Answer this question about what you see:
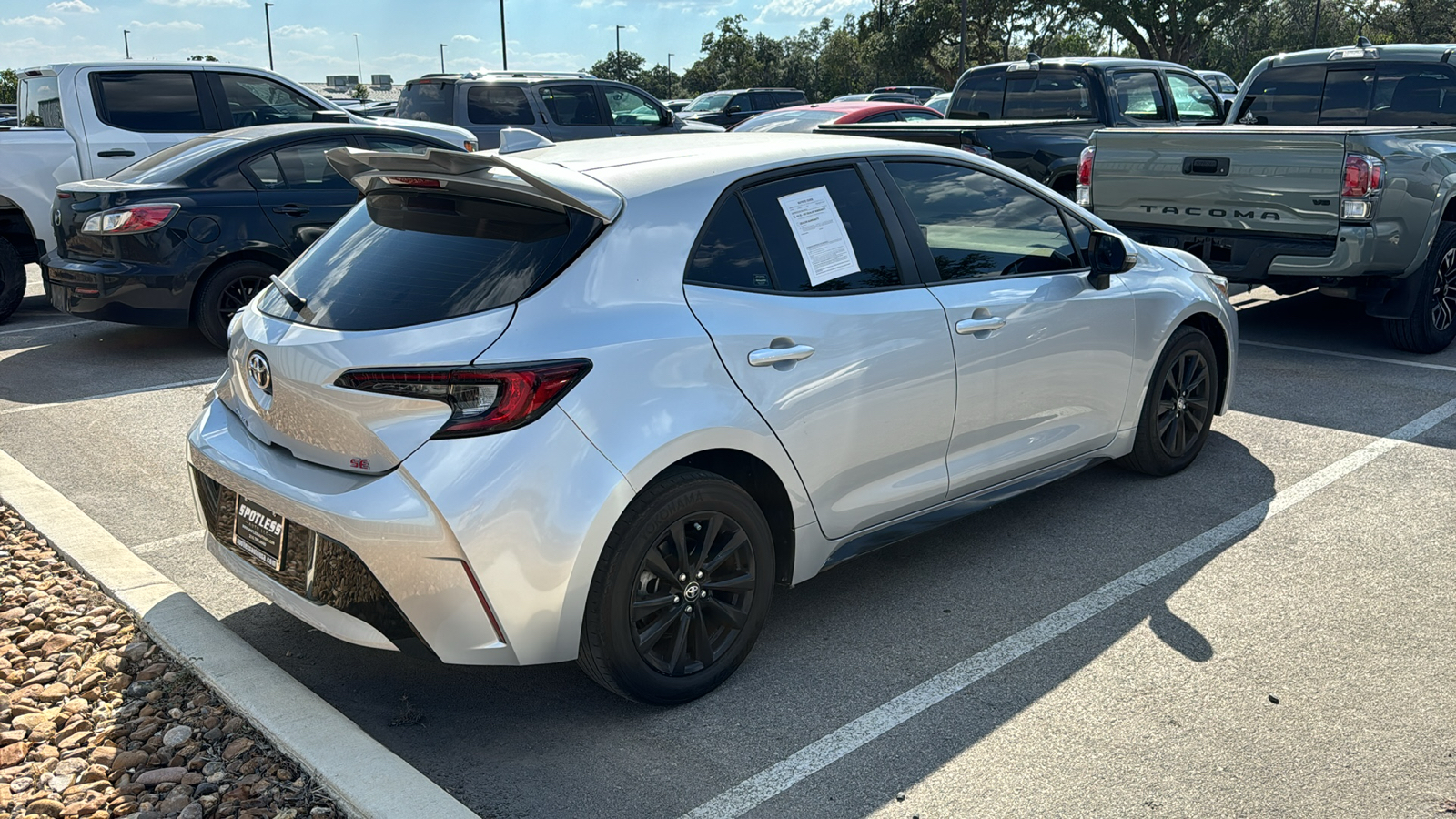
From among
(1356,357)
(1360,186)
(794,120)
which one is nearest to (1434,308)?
(1356,357)

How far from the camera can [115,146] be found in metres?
9.88

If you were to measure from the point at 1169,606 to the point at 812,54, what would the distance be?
80.7m

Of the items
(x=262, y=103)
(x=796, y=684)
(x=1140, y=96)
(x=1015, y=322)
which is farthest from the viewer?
(x=1140, y=96)

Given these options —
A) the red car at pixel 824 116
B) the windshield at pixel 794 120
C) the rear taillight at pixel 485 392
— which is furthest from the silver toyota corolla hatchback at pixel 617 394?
the windshield at pixel 794 120

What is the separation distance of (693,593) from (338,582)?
100 cm

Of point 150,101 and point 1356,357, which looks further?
point 150,101

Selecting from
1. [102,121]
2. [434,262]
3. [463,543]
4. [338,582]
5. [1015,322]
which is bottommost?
[338,582]

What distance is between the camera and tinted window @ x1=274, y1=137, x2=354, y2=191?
8445mm

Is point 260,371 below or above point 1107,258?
below

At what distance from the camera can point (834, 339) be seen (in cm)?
382

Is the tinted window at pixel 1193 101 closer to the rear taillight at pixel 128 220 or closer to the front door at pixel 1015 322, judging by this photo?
the front door at pixel 1015 322

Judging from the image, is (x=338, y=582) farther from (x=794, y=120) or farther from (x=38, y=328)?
(x=794, y=120)

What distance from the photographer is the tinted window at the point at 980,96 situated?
42.0 ft

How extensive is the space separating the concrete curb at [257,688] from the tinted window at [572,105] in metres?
11.6
